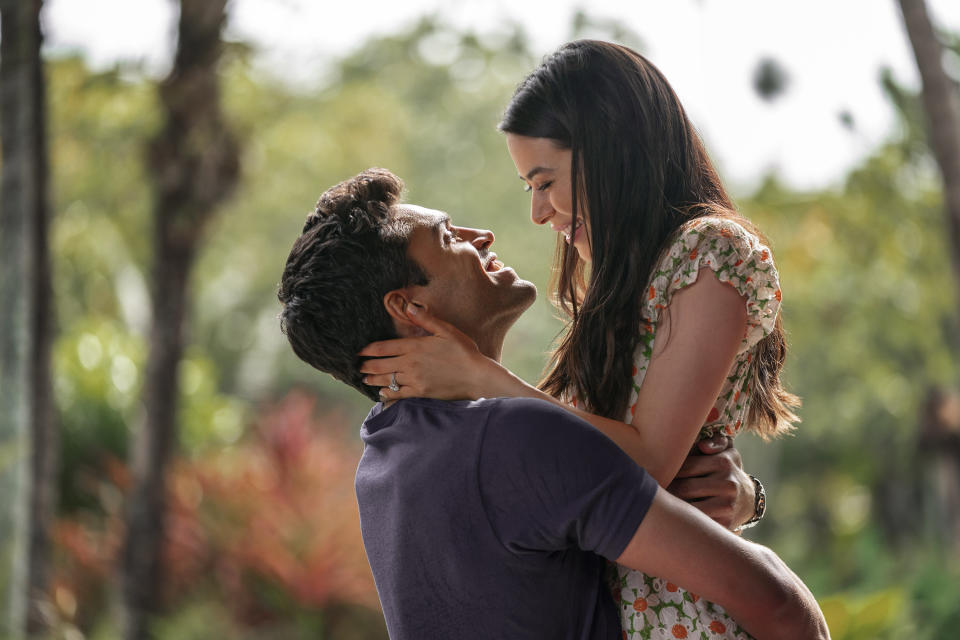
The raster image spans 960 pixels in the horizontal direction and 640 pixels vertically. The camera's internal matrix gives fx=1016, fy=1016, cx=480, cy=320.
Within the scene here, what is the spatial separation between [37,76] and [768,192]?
13.8ft

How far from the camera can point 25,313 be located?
432cm

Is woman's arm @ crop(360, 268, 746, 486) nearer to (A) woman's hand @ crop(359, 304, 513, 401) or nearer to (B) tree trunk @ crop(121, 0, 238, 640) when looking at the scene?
(A) woman's hand @ crop(359, 304, 513, 401)

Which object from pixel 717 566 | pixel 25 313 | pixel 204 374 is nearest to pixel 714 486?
pixel 717 566

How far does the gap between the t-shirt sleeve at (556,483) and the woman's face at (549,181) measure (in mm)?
526

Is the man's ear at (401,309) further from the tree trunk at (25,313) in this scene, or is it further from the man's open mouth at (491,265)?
the tree trunk at (25,313)

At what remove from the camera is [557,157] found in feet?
6.22

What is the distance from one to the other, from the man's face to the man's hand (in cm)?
42

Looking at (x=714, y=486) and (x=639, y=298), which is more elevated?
(x=639, y=298)

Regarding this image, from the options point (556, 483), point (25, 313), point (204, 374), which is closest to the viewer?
point (556, 483)

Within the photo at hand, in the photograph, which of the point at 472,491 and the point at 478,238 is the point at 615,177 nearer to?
the point at 478,238

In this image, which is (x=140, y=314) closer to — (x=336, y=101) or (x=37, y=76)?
(x=336, y=101)

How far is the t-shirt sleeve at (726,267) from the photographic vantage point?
5.57 feet

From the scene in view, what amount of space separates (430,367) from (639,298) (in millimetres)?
397

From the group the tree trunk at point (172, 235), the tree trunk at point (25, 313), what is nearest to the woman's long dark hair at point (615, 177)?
the tree trunk at point (25, 313)
